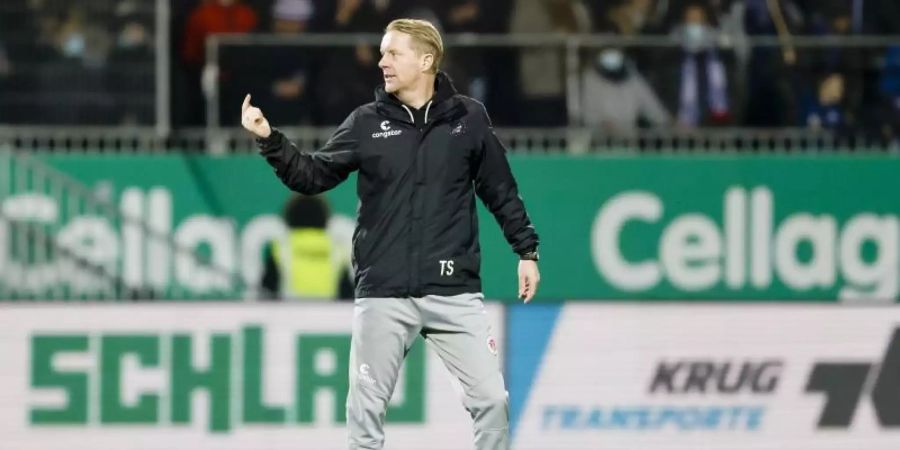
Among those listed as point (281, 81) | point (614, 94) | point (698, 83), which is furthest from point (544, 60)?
point (281, 81)

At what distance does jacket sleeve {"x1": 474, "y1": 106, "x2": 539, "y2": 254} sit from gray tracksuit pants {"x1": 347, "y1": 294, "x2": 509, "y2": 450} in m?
0.31

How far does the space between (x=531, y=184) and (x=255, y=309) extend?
5.23 meters

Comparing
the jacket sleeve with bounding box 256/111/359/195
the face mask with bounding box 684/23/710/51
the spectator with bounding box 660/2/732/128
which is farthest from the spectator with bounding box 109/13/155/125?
the jacket sleeve with bounding box 256/111/359/195

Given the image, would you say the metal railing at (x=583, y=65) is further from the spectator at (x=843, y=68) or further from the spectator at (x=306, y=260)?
the spectator at (x=306, y=260)

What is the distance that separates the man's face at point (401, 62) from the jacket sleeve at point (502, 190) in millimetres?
348

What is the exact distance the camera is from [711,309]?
9.49 meters

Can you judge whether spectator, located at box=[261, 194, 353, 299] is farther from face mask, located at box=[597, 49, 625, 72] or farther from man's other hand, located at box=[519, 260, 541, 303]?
man's other hand, located at box=[519, 260, 541, 303]

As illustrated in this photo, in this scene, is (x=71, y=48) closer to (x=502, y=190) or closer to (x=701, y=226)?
(x=701, y=226)

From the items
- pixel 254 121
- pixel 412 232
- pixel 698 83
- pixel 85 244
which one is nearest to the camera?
pixel 254 121

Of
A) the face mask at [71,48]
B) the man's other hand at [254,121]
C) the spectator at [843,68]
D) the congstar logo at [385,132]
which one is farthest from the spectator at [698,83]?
the man's other hand at [254,121]

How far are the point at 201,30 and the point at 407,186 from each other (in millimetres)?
7341

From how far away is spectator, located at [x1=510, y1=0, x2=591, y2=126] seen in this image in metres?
14.1

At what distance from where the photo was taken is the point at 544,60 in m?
14.1

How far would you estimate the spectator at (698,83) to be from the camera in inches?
561
